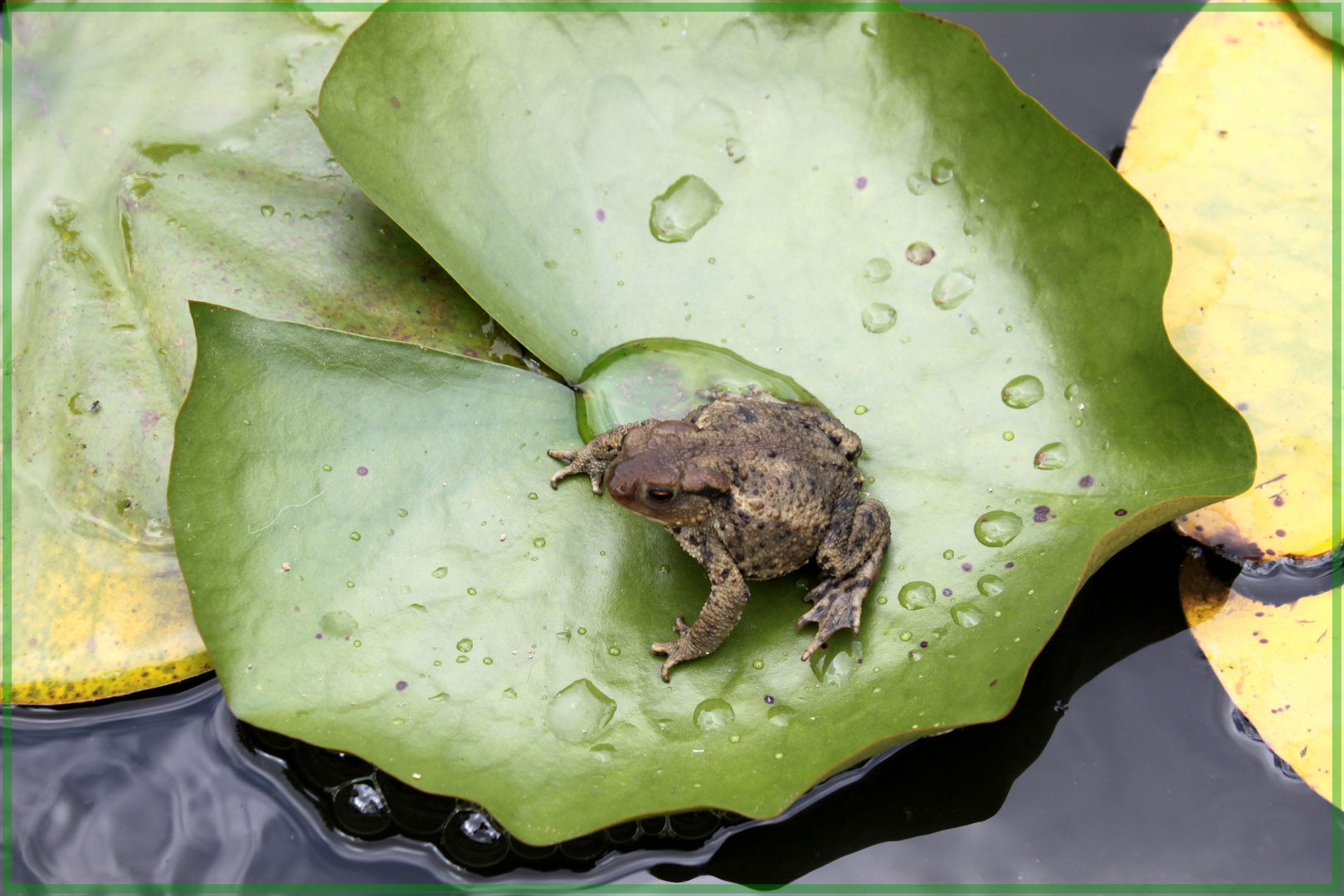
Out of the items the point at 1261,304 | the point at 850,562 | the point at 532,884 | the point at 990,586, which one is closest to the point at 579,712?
the point at 532,884

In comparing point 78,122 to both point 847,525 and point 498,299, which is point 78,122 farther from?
point 847,525

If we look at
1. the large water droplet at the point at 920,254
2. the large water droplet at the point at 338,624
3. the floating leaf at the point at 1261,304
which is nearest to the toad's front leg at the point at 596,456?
the large water droplet at the point at 338,624

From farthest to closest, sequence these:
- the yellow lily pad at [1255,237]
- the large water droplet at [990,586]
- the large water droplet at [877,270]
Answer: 1. the yellow lily pad at [1255,237]
2. the large water droplet at [877,270]
3. the large water droplet at [990,586]

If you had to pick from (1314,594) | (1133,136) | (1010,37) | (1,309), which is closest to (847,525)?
(1314,594)

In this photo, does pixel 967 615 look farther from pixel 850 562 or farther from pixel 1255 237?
pixel 1255 237

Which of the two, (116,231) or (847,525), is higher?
(116,231)

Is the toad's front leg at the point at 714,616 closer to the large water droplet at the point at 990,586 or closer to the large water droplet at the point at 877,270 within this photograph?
the large water droplet at the point at 990,586

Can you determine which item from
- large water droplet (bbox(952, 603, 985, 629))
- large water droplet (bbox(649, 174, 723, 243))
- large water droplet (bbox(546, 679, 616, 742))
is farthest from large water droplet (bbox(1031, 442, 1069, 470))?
large water droplet (bbox(546, 679, 616, 742))
